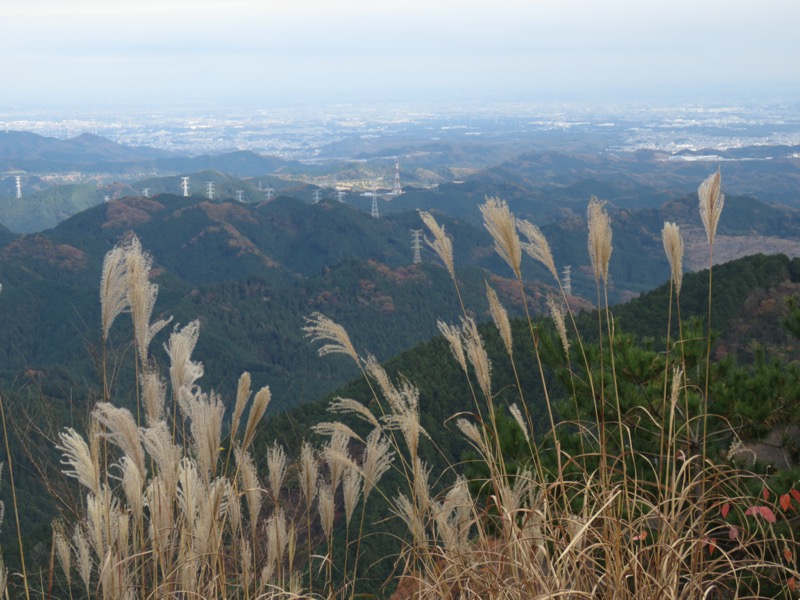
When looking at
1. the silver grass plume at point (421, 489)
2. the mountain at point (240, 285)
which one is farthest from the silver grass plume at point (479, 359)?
the mountain at point (240, 285)

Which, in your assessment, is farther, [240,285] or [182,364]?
[240,285]

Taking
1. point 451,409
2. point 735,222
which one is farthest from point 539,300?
point 735,222

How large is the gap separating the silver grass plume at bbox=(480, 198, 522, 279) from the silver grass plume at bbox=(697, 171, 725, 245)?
0.87 meters

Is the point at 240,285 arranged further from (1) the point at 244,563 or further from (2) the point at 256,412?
(2) the point at 256,412

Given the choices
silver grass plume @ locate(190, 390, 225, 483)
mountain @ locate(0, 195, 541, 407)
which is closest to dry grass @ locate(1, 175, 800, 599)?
silver grass plume @ locate(190, 390, 225, 483)

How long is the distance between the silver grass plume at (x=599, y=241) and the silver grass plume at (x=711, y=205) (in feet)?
1.45

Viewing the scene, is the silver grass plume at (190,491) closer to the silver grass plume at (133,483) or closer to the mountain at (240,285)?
the silver grass plume at (133,483)

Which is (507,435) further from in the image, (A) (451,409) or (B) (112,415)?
(A) (451,409)

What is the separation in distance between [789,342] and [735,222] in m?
116

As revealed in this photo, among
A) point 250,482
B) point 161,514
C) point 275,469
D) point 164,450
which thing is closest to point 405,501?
point 275,469

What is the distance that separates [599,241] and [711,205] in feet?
1.96

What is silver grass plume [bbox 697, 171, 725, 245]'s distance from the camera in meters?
3.88

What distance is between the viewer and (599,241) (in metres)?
3.87

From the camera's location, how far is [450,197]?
187250mm
